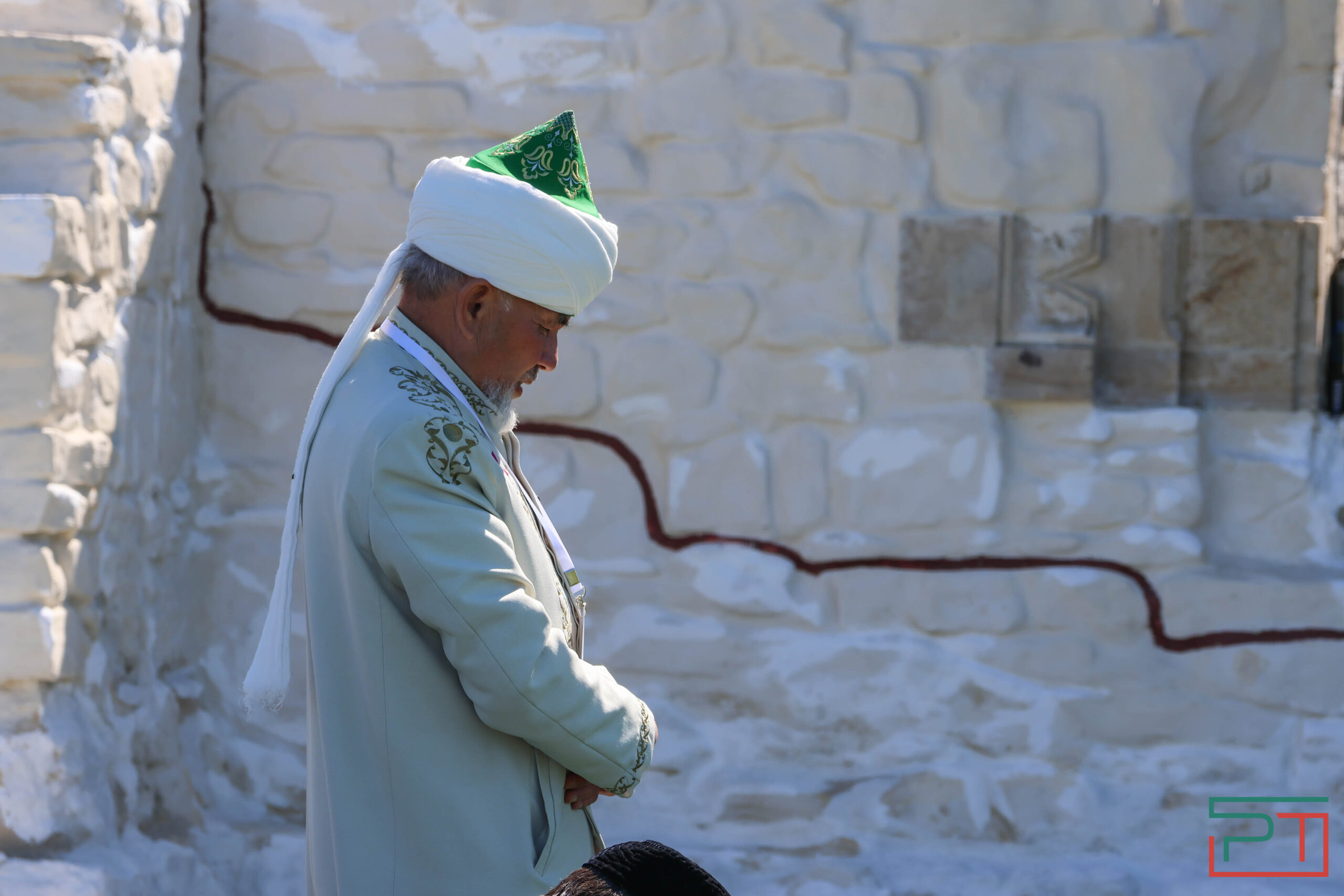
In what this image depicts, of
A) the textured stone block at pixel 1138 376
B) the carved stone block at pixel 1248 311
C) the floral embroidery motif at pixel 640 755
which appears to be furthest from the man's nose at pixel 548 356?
the carved stone block at pixel 1248 311

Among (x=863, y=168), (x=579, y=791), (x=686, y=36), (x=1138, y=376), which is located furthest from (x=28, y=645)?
(x=1138, y=376)

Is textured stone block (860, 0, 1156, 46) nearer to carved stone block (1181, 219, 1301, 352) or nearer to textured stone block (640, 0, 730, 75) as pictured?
textured stone block (640, 0, 730, 75)

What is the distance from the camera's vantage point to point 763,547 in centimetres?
275

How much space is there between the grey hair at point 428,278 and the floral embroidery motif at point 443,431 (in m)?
0.12

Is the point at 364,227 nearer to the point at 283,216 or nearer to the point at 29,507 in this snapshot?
the point at 283,216

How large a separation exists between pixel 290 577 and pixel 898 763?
159 cm

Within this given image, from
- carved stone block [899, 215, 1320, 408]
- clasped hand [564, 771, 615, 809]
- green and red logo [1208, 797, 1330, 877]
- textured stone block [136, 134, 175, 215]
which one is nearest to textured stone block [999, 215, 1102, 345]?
carved stone block [899, 215, 1320, 408]

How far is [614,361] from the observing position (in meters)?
2.78

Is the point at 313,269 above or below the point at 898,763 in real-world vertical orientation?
above

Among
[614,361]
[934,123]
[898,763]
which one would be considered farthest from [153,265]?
[898,763]

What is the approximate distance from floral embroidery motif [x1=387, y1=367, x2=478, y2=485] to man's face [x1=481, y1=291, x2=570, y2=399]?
3.7 inches

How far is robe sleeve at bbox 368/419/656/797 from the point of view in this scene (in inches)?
52.3

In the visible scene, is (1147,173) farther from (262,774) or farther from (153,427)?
(262,774)

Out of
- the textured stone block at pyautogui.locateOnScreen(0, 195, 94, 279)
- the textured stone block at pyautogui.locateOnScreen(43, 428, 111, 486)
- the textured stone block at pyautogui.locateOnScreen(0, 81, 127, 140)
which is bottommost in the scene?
the textured stone block at pyautogui.locateOnScreen(43, 428, 111, 486)
